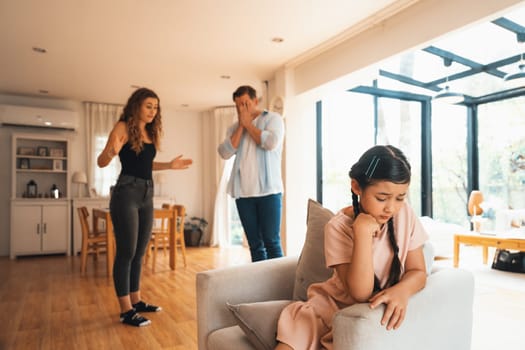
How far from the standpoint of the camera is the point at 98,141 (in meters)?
6.00

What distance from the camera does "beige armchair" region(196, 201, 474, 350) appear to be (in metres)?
0.85

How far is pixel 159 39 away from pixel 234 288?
2950 mm

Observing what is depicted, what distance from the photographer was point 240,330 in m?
1.24

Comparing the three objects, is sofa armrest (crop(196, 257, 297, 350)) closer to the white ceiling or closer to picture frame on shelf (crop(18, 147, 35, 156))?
the white ceiling

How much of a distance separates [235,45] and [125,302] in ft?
8.36

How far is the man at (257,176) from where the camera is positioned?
2.18 m

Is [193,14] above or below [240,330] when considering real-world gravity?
above

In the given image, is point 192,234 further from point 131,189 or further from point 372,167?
point 372,167

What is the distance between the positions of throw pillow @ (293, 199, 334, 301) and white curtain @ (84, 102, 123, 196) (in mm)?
5234

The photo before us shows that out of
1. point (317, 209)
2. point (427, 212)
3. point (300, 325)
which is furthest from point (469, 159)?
point (300, 325)

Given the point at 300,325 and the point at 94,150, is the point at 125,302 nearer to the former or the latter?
the point at 300,325

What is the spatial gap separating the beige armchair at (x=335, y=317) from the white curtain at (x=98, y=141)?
16.8 ft

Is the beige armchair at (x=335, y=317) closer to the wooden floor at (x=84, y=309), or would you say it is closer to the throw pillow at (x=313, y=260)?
the throw pillow at (x=313, y=260)

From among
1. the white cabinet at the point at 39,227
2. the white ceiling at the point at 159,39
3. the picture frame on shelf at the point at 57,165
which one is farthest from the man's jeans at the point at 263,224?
the picture frame on shelf at the point at 57,165
